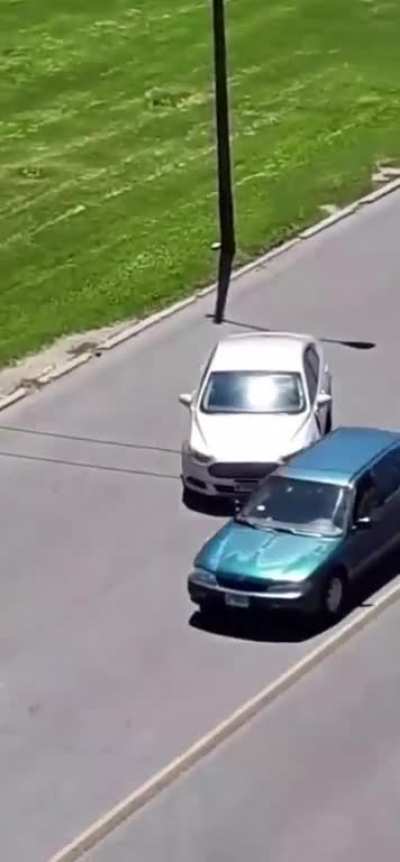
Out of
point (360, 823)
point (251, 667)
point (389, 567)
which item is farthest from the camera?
point (389, 567)

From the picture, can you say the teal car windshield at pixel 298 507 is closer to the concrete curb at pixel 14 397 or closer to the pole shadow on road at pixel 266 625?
the pole shadow on road at pixel 266 625

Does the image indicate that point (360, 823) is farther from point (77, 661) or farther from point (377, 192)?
point (377, 192)

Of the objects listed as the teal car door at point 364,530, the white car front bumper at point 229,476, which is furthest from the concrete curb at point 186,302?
the teal car door at point 364,530

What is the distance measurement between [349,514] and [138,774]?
15.6 feet

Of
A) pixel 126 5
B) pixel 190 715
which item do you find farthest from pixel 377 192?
pixel 190 715

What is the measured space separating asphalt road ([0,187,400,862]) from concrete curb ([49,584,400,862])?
218 mm

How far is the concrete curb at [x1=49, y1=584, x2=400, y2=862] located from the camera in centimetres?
2053

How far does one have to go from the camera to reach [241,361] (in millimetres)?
29406

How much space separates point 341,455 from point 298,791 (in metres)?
6.10

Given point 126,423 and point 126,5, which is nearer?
point 126,423

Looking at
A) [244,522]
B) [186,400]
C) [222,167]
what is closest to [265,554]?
[244,522]

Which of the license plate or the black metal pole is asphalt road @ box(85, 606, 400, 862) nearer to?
the license plate

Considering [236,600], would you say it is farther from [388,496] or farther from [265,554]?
[388,496]

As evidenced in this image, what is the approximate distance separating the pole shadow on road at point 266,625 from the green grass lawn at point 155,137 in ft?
33.0
